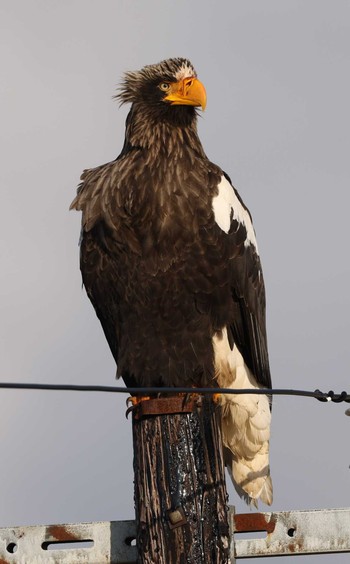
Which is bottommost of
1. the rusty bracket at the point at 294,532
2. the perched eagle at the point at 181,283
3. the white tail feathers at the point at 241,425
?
the rusty bracket at the point at 294,532

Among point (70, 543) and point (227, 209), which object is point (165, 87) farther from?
point (70, 543)

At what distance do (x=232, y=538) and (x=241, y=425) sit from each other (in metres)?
1.96

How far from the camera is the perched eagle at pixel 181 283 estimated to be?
6.26 m

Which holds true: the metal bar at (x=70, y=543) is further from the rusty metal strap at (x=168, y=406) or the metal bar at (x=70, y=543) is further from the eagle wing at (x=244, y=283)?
the eagle wing at (x=244, y=283)

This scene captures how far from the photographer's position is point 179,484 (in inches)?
183

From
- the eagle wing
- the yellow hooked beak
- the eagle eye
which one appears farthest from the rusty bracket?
the eagle eye

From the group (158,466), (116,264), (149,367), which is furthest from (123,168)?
(158,466)

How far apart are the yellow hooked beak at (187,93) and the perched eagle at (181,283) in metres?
0.32

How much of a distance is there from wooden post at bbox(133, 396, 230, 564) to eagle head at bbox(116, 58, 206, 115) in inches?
101

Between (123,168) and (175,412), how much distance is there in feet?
6.98

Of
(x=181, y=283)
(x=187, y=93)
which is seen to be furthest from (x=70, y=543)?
(x=187, y=93)

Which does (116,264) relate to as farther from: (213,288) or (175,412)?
(175,412)

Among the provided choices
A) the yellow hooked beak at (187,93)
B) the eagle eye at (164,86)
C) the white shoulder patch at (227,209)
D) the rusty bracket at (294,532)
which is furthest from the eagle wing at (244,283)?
the rusty bracket at (294,532)

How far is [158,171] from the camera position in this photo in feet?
21.6
